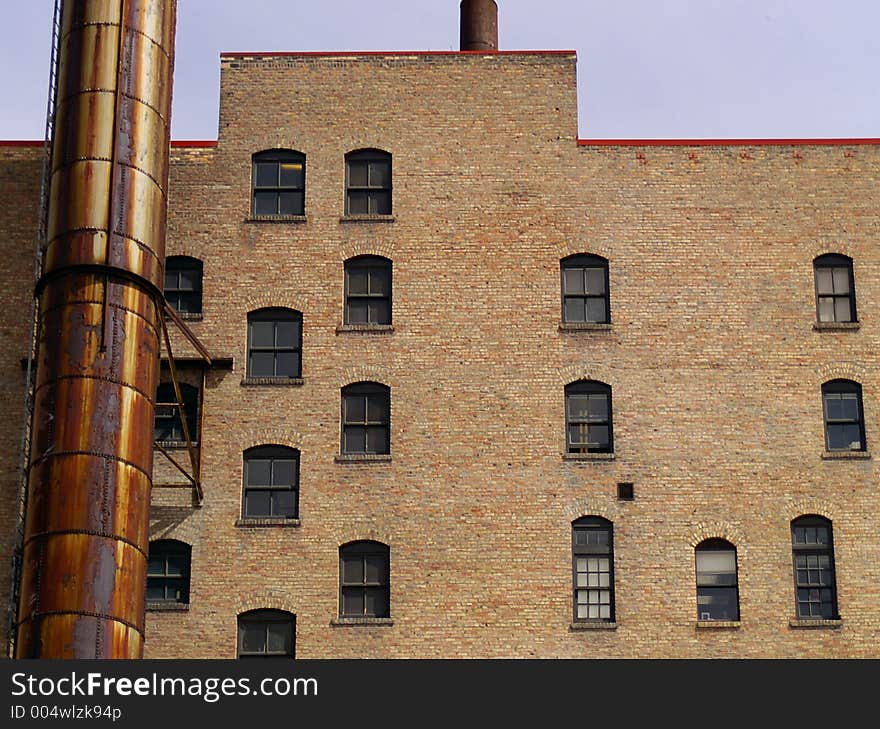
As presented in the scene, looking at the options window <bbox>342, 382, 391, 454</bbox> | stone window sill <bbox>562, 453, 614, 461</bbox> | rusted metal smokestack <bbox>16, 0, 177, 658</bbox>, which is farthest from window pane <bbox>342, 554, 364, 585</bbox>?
rusted metal smokestack <bbox>16, 0, 177, 658</bbox>

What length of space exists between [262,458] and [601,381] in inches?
280

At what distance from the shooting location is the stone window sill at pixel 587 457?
39.2 meters

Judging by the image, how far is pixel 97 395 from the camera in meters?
33.7

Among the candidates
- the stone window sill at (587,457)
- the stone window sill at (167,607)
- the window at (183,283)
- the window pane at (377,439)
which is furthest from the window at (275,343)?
the stone window sill at (587,457)

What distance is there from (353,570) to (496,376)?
16.3ft

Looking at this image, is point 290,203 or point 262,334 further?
point 290,203

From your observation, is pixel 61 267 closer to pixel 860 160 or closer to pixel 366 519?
pixel 366 519

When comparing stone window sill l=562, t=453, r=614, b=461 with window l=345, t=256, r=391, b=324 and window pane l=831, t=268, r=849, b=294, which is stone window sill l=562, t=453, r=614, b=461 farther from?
window pane l=831, t=268, r=849, b=294

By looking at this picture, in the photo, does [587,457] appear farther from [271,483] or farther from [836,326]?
[271,483]

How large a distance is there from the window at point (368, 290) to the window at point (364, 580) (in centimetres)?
488

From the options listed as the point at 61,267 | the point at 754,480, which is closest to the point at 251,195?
the point at 61,267

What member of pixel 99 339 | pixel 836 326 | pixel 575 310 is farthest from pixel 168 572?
pixel 836 326

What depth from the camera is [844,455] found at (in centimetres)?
3941

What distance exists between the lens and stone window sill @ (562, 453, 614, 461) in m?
39.2
